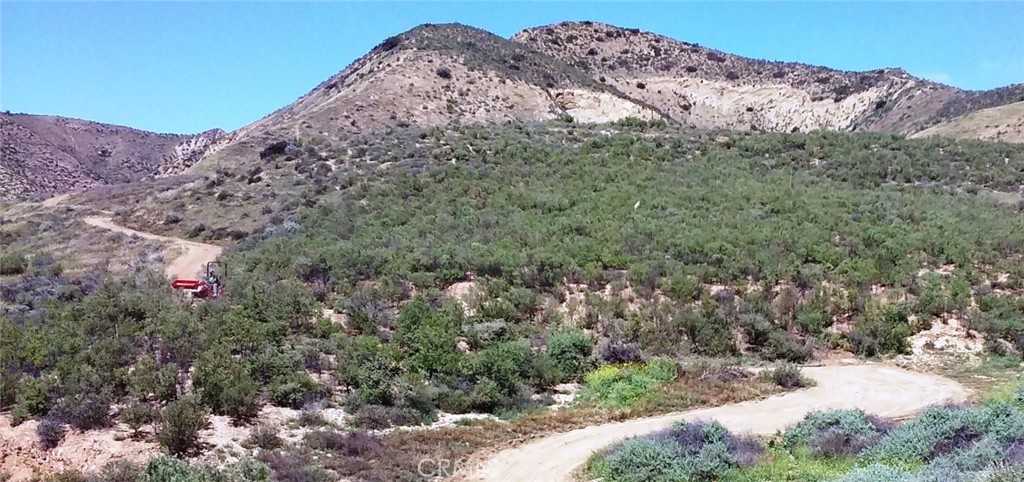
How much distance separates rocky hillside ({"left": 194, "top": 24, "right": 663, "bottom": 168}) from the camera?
2096 inches

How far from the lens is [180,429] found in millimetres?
10883

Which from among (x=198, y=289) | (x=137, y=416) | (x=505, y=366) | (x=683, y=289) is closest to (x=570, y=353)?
(x=505, y=366)

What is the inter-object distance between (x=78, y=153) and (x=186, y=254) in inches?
2435

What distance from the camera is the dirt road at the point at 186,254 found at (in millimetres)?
26959

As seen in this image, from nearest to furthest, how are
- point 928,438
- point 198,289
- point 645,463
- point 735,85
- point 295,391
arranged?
1. point 928,438
2. point 645,463
3. point 295,391
4. point 198,289
5. point 735,85

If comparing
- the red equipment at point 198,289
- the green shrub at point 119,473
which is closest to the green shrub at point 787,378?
the green shrub at point 119,473

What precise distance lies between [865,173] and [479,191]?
61.2 feet

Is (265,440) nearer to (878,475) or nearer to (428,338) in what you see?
(428,338)

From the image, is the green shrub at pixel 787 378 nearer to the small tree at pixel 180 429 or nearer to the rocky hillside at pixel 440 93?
the small tree at pixel 180 429

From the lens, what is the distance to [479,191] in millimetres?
32188

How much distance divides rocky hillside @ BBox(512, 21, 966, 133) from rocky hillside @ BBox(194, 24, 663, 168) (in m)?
7.96

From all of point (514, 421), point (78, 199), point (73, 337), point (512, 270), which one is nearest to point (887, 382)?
point (514, 421)

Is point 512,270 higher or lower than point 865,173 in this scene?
lower

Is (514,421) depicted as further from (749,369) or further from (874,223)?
(874,223)
